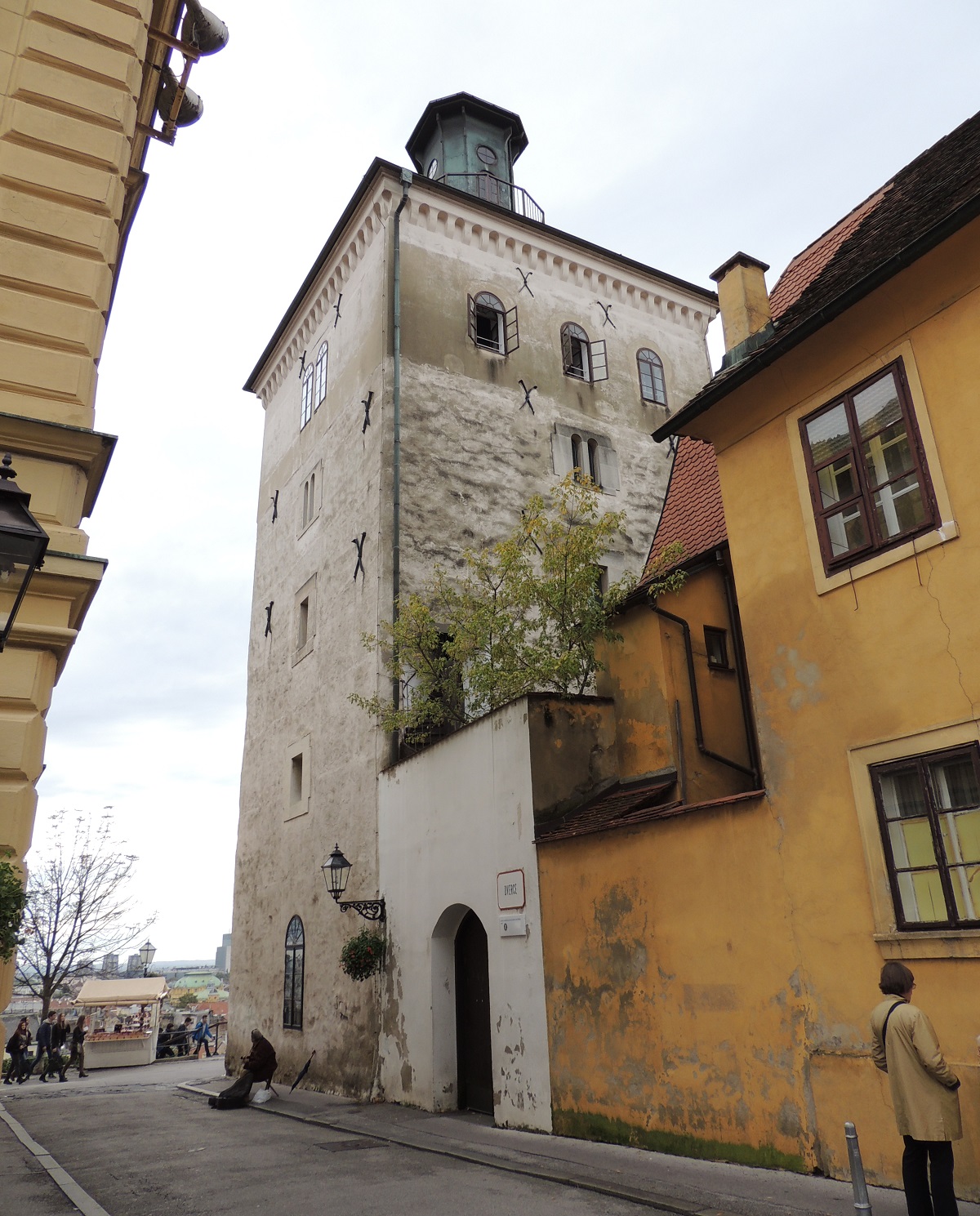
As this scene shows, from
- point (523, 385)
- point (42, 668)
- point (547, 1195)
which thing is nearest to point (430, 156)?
point (523, 385)

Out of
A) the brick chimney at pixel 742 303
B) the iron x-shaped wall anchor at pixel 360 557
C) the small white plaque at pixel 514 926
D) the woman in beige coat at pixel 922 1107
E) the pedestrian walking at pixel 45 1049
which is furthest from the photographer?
the pedestrian walking at pixel 45 1049

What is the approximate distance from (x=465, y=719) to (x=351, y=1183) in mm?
7664

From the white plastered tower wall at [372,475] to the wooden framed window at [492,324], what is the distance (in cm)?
26

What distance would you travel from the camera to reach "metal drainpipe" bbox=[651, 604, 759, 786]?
473 inches

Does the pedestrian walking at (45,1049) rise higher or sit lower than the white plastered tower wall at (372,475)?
lower

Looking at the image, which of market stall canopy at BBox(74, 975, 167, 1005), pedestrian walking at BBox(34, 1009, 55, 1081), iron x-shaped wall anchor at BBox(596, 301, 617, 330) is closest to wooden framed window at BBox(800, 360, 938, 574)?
iron x-shaped wall anchor at BBox(596, 301, 617, 330)

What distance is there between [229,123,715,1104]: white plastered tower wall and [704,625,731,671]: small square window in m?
6.05

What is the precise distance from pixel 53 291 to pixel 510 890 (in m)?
8.25

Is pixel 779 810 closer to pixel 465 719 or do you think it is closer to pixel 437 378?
pixel 465 719

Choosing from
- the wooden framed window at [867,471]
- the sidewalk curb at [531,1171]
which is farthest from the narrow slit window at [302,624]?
Answer: the wooden framed window at [867,471]

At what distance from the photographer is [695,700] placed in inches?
481

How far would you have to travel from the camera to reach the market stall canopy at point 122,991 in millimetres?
29891

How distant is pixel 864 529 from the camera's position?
317 inches

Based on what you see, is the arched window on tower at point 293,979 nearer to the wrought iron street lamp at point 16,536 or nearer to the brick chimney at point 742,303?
the brick chimney at point 742,303
